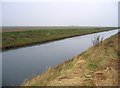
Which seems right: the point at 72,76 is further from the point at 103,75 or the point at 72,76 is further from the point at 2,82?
the point at 2,82

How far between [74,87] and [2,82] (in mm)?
4508

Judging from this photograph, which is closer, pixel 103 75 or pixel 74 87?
pixel 74 87

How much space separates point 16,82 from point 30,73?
Result: 47.4 inches

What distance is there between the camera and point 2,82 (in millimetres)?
5898

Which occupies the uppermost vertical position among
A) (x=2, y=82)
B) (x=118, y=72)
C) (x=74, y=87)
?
(x=118, y=72)

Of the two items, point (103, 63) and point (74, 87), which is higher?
point (103, 63)

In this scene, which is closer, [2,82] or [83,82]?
[83,82]

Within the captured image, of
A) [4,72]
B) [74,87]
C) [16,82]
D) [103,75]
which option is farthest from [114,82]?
[4,72]

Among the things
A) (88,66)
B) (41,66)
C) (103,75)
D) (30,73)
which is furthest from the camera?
(41,66)

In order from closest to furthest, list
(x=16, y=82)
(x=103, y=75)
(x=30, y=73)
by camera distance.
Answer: (x=103, y=75), (x=16, y=82), (x=30, y=73)

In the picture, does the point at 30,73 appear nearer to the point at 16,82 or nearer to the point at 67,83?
the point at 16,82

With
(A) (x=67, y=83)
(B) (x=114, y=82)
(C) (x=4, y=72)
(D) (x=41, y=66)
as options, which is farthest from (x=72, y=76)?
(C) (x=4, y=72)

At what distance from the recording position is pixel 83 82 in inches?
152

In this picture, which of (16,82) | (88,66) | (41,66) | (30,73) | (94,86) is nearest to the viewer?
(94,86)
